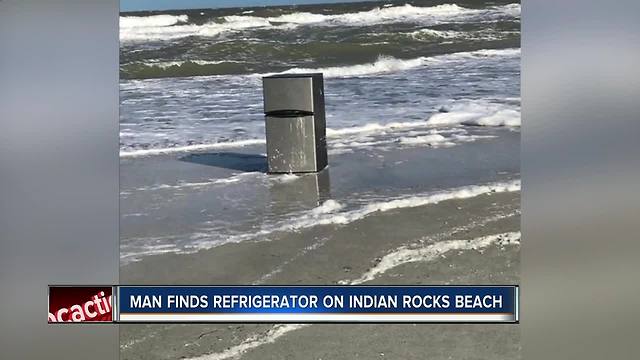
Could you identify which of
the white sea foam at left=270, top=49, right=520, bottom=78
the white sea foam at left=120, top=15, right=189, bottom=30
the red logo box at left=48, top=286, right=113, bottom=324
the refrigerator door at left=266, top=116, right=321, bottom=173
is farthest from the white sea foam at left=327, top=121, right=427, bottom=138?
the red logo box at left=48, top=286, right=113, bottom=324

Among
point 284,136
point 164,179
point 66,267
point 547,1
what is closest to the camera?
point 547,1

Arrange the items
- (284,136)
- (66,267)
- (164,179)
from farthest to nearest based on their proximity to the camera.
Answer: (284,136) < (164,179) < (66,267)

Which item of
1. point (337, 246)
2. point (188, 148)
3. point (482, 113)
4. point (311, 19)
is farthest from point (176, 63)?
point (482, 113)

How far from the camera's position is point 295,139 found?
12.1ft

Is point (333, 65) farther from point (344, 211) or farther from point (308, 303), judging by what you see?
point (308, 303)

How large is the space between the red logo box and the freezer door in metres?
1.16

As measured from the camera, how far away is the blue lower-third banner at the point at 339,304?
2.99 m

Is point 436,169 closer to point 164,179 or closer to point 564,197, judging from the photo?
point 564,197

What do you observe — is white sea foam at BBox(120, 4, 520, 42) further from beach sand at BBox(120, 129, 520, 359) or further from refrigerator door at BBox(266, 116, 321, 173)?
refrigerator door at BBox(266, 116, 321, 173)

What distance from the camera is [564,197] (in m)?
2.99

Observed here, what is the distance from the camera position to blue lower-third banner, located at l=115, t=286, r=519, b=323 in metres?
2.99

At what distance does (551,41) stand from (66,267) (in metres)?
2.25

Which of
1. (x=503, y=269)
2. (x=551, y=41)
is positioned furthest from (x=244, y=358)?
(x=551, y=41)

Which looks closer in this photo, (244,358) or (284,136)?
(244,358)
